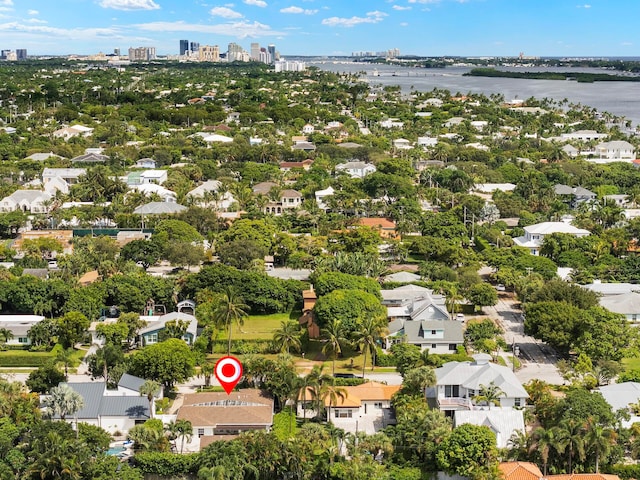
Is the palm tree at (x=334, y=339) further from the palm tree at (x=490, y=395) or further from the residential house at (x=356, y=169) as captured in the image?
the residential house at (x=356, y=169)

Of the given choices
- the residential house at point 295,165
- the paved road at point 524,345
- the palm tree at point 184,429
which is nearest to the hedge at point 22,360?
the palm tree at point 184,429

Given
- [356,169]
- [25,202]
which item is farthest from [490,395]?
[356,169]

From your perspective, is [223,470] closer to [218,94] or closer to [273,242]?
[273,242]

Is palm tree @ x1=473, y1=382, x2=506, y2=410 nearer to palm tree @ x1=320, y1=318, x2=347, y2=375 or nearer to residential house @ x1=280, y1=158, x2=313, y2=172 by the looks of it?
palm tree @ x1=320, y1=318, x2=347, y2=375

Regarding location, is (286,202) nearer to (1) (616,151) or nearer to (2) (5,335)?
(2) (5,335)

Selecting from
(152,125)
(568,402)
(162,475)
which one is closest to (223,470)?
(162,475)

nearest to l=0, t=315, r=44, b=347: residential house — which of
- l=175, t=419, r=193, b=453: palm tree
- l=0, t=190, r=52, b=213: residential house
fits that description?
l=175, t=419, r=193, b=453: palm tree
